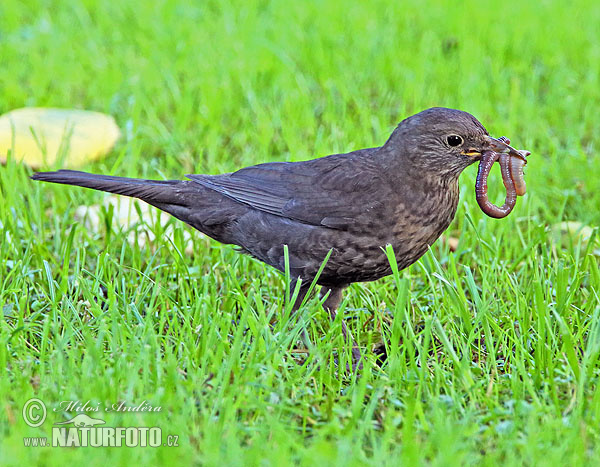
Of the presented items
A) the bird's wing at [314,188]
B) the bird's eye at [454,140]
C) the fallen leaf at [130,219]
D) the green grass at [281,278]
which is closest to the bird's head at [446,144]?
the bird's eye at [454,140]

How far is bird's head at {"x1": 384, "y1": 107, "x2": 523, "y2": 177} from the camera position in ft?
11.8

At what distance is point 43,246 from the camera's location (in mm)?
4219

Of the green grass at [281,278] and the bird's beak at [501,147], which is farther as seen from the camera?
the bird's beak at [501,147]

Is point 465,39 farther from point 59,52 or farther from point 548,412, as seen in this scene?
point 548,412

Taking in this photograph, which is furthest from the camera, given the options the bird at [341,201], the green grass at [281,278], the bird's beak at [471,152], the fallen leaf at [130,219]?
the fallen leaf at [130,219]

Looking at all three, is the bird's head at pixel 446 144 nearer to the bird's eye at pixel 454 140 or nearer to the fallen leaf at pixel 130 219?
the bird's eye at pixel 454 140

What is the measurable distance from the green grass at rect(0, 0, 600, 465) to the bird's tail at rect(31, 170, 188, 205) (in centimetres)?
27

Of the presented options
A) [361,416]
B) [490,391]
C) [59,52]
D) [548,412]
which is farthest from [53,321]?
[59,52]

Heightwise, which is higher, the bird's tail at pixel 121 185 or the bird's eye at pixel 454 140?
the bird's eye at pixel 454 140

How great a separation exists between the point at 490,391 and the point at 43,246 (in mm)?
2444

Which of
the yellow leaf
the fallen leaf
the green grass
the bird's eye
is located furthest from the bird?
the yellow leaf

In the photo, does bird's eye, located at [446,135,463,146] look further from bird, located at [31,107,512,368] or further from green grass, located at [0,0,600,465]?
green grass, located at [0,0,600,465]

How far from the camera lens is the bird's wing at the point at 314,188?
357 cm

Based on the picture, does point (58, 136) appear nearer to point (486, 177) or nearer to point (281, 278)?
point (281, 278)
